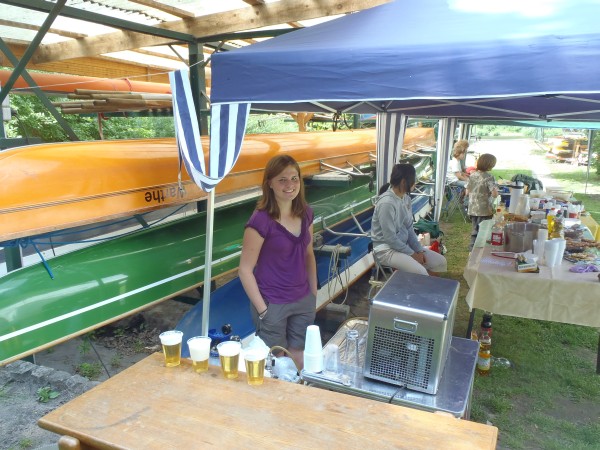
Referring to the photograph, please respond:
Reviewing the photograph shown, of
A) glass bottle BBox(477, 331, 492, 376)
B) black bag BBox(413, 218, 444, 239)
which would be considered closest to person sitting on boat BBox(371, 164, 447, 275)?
glass bottle BBox(477, 331, 492, 376)

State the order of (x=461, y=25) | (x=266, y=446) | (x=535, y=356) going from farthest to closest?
(x=535, y=356), (x=461, y=25), (x=266, y=446)

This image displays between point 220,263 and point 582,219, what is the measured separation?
4.35 meters

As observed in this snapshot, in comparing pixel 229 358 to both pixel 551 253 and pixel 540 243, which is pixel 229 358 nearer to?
pixel 551 253

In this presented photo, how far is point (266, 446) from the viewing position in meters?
1.40

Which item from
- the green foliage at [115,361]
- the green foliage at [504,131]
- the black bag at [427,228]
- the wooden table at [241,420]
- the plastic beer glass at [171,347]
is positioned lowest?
the green foliage at [115,361]

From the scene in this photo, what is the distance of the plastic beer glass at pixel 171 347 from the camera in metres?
1.84

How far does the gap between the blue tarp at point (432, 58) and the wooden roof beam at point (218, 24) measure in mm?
1335

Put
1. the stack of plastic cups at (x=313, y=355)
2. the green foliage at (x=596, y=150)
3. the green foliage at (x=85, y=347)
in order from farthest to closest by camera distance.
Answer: the green foliage at (x=596, y=150), the green foliage at (x=85, y=347), the stack of plastic cups at (x=313, y=355)

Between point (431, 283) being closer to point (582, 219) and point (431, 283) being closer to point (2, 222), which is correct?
point (2, 222)

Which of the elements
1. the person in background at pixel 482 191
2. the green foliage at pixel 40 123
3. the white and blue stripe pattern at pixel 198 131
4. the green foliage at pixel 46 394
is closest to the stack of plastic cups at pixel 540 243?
the white and blue stripe pattern at pixel 198 131

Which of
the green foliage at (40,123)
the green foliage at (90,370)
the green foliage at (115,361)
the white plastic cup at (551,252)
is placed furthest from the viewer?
the green foliage at (40,123)

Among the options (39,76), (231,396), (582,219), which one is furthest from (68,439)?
(582,219)

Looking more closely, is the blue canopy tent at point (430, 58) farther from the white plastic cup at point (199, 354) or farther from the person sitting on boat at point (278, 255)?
the white plastic cup at point (199, 354)

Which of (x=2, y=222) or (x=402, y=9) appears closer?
(x=2, y=222)
